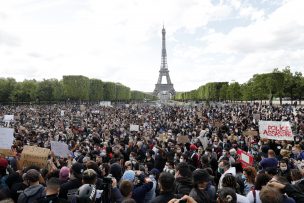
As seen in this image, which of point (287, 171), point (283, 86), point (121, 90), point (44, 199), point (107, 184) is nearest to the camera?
point (44, 199)

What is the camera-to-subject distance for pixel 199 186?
3.96m

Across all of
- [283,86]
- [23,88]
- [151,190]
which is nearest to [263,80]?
[283,86]

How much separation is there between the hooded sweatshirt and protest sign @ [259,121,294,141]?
357 inches

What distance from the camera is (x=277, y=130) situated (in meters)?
11.6

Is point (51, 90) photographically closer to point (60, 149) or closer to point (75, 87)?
point (75, 87)

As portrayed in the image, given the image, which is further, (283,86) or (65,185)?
(283,86)

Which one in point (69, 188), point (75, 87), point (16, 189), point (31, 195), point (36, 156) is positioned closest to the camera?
point (31, 195)

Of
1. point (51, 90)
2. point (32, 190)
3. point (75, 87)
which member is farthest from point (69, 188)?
point (75, 87)

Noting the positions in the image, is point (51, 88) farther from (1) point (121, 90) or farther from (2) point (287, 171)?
(2) point (287, 171)

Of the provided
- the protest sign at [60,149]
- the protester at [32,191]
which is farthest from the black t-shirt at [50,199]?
the protest sign at [60,149]

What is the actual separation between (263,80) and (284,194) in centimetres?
6146

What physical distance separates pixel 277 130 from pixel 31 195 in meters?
9.30

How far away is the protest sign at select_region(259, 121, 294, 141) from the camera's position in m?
11.4

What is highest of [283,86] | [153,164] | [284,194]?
[283,86]
